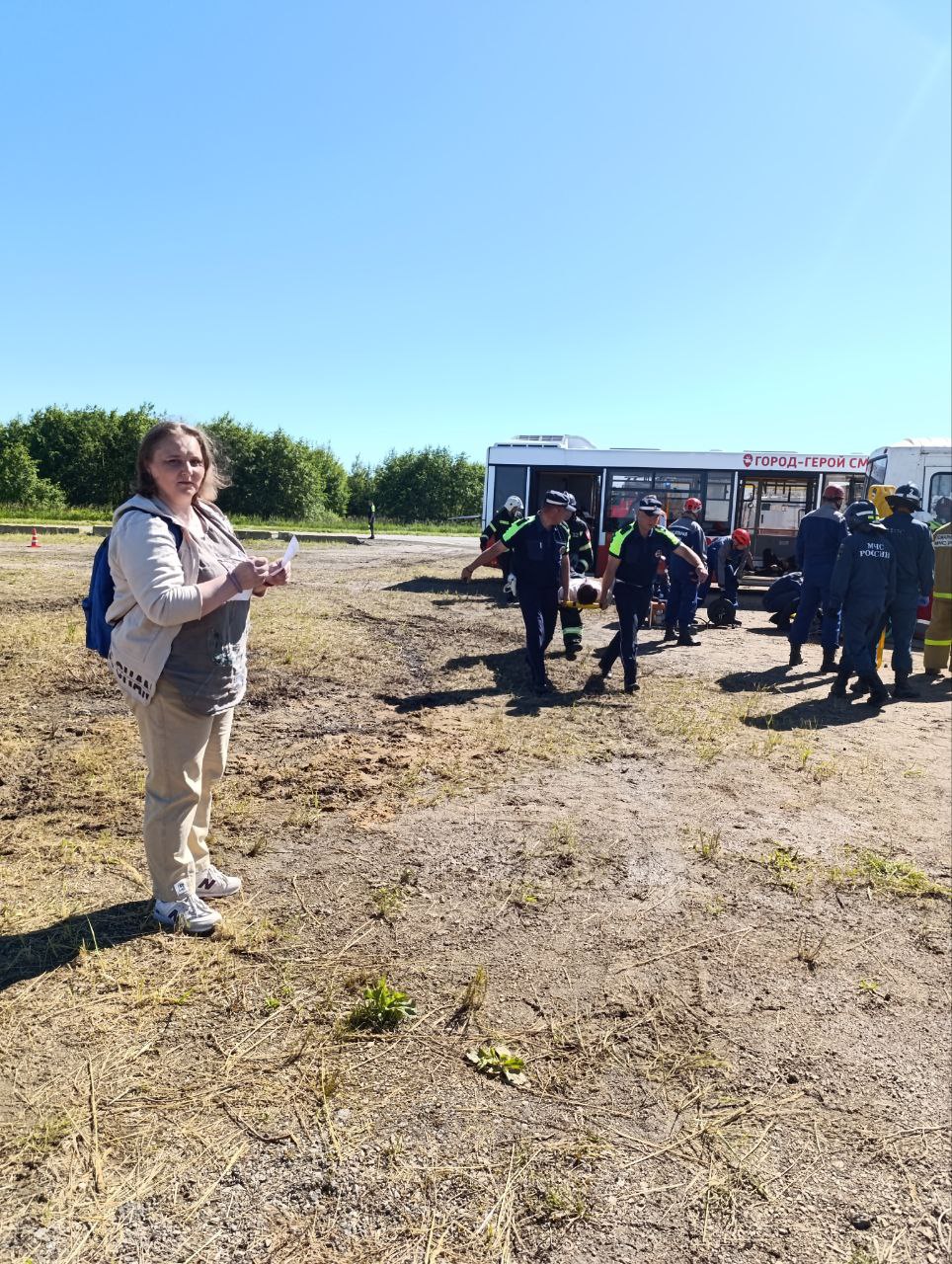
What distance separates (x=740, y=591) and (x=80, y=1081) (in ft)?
56.4

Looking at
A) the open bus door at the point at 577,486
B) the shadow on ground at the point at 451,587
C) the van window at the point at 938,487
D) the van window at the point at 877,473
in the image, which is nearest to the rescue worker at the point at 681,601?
the shadow on ground at the point at 451,587

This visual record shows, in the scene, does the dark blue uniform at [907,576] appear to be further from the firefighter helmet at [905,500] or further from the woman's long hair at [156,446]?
the woman's long hair at [156,446]

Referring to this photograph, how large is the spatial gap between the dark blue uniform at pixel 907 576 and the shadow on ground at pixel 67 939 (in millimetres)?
7728

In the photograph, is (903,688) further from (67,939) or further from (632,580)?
(67,939)

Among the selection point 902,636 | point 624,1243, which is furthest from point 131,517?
point 902,636

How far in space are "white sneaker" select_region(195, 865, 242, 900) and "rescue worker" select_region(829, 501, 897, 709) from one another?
6675 millimetres

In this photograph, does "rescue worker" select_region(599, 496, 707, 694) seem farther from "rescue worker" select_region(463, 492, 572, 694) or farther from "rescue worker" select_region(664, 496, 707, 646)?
"rescue worker" select_region(664, 496, 707, 646)

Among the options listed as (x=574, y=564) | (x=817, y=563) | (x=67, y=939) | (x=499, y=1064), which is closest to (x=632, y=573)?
(x=817, y=563)

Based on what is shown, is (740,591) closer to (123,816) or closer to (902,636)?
(902,636)

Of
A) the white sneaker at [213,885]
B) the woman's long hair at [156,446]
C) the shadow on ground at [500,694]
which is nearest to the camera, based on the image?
the woman's long hair at [156,446]

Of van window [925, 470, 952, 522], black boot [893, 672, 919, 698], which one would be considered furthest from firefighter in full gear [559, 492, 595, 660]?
van window [925, 470, 952, 522]

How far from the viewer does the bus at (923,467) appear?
13.3 metres

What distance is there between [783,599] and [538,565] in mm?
6754

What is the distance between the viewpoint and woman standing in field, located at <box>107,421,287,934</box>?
2.77 m
